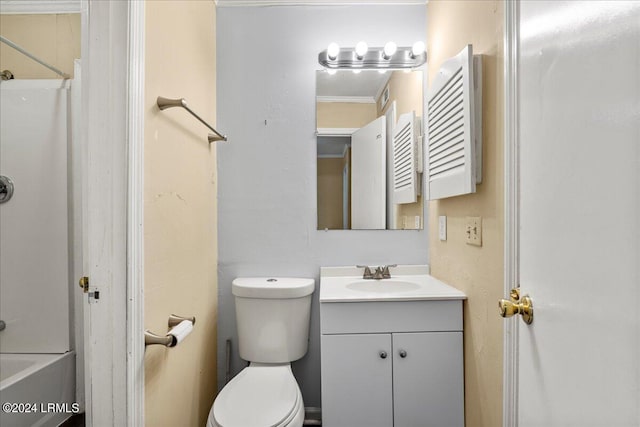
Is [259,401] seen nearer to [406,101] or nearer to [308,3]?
[406,101]

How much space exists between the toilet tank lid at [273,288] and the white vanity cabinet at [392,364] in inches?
11.3

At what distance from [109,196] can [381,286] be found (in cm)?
135

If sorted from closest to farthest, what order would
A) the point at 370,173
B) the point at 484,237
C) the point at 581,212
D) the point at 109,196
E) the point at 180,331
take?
the point at 581,212, the point at 109,196, the point at 180,331, the point at 484,237, the point at 370,173

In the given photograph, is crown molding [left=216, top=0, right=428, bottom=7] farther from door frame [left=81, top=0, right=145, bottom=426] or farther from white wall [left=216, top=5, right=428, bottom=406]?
door frame [left=81, top=0, right=145, bottom=426]

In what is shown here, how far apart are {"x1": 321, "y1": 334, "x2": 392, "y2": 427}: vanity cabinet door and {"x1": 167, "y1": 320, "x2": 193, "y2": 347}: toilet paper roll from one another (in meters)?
0.60

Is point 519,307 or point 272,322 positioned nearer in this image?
point 519,307

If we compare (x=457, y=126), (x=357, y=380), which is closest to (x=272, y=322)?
(x=357, y=380)

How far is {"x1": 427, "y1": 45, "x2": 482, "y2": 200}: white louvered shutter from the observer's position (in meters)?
1.20

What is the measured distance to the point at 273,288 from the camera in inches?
65.1

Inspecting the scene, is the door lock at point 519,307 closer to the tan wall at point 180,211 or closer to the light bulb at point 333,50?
the tan wall at point 180,211

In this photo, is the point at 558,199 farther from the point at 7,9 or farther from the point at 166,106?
the point at 7,9

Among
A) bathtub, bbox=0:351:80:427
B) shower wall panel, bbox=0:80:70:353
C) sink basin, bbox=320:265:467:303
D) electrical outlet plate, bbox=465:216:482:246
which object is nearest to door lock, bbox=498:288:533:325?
electrical outlet plate, bbox=465:216:482:246

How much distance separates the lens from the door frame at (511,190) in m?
0.98

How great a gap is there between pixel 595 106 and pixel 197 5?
1.69 metres
